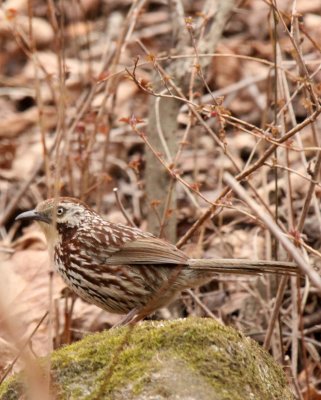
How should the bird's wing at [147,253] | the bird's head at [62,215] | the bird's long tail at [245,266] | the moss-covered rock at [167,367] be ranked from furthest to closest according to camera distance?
the bird's head at [62,215]
the bird's wing at [147,253]
the bird's long tail at [245,266]
the moss-covered rock at [167,367]

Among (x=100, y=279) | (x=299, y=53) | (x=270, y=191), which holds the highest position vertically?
(x=299, y=53)

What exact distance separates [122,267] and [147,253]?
18 cm

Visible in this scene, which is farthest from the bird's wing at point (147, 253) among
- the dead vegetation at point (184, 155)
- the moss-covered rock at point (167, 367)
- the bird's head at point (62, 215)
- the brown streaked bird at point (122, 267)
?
the moss-covered rock at point (167, 367)

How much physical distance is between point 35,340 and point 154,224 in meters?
1.43

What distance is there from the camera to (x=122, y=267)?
630 cm

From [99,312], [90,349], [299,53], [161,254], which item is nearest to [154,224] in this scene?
[99,312]

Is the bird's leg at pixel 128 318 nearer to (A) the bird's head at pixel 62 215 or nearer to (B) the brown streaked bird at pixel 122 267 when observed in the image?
(B) the brown streaked bird at pixel 122 267

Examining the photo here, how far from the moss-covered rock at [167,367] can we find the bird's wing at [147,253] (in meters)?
1.12

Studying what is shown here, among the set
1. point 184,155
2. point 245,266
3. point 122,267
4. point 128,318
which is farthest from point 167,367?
→ point 184,155

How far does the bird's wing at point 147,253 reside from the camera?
6242 mm

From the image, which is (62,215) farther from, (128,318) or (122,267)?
(128,318)

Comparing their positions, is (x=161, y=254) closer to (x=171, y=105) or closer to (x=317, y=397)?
(x=317, y=397)

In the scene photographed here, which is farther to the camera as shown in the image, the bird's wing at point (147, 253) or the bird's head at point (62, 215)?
the bird's head at point (62, 215)

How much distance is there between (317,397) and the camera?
680cm
